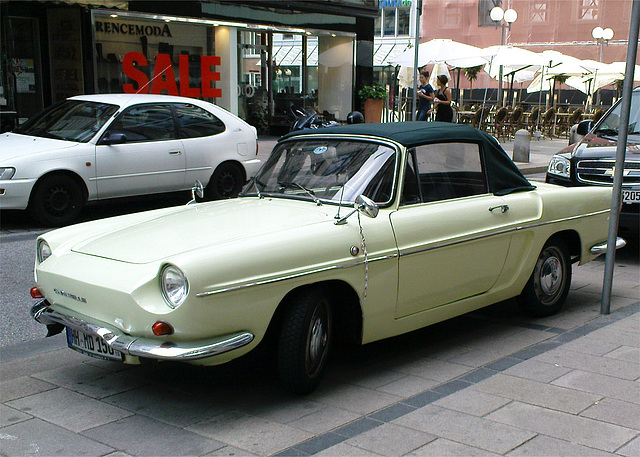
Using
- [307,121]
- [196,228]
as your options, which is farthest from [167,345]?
[307,121]

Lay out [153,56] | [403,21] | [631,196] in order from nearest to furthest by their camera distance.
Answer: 1. [631,196]
2. [153,56]
3. [403,21]

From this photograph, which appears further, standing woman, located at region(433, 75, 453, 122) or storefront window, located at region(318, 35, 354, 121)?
storefront window, located at region(318, 35, 354, 121)

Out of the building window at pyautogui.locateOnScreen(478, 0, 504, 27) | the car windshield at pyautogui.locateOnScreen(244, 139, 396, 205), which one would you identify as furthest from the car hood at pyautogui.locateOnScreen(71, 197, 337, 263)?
the building window at pyautogui.locateOnScreen(478, 0, 504, 27)

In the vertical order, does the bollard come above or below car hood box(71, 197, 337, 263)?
below

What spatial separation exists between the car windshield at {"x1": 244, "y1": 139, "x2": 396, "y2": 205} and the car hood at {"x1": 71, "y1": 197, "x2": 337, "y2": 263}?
137 mm

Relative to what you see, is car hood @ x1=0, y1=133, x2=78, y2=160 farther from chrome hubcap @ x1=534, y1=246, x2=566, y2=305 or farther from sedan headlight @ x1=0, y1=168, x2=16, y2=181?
chrome hubcap @ x1=534, y1=246, x2=566, y2=305

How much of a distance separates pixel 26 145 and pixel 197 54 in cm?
1020

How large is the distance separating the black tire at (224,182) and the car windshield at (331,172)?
5.79 m

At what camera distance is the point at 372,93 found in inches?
914

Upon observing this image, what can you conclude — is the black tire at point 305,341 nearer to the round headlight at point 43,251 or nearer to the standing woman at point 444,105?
the round headlight at point 43,251

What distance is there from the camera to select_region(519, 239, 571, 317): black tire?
231 inches

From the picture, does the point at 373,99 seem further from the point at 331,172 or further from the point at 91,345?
the point at 91,345

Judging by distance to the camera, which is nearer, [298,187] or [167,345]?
[167,345]

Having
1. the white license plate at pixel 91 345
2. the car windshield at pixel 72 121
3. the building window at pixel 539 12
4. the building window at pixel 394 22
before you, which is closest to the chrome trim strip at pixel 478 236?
the white license plate at pixel 91 345
